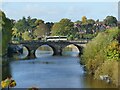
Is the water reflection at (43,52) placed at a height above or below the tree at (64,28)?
below

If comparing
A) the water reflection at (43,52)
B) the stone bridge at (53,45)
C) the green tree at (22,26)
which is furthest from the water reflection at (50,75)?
the green tree at (22,26)

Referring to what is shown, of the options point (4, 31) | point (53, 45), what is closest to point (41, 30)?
point (53, 45)

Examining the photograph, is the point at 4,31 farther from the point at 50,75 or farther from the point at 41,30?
the point at 41,30

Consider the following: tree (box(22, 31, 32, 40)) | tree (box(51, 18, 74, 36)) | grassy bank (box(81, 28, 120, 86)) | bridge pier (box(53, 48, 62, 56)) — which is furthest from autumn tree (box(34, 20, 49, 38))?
grassy bank (box(81, 28, 120, 86))

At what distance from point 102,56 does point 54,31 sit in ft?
195

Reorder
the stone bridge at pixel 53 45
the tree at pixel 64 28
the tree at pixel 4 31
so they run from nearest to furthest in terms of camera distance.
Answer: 1. the tree at pixel 4 31
2. the stone bridge at pixel 53 45
3. the tree at pixel 64 28

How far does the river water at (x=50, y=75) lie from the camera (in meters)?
39.2

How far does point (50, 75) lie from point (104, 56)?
5373mm

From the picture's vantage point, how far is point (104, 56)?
4409cm

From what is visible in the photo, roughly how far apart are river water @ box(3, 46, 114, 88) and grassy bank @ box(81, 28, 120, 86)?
858mm

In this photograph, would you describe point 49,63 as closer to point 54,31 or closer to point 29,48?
point 29,48

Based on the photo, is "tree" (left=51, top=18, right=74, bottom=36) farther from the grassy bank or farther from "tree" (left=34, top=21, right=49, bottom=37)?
the grassy bank

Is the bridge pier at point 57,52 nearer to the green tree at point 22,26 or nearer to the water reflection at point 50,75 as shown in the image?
the water reflection at point 50,75

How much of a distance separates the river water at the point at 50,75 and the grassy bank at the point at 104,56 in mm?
858
